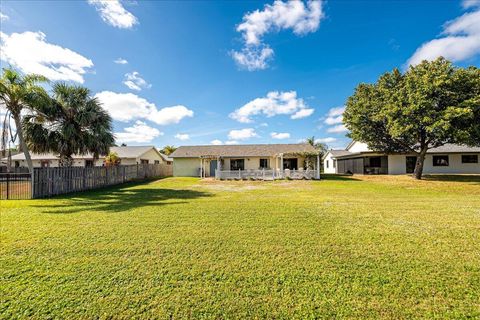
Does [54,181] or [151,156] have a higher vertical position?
[151,156]

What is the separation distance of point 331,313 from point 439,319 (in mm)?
1226

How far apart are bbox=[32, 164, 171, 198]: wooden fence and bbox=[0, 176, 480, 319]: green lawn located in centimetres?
529

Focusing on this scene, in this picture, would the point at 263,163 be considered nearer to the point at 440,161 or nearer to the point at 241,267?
the point at 440,161

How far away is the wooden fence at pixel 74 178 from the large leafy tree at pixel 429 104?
21703 mm

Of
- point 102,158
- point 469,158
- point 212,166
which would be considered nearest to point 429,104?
point 469,158

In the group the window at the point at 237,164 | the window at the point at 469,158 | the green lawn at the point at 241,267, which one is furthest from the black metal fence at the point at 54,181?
the window at the point at 469,158

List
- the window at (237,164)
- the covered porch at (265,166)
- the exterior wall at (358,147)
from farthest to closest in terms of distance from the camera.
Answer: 1. the exterior wall at (358,147)
2. the window at (237,164)
3. the covered porch at (265,166)

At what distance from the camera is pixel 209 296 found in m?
2.88

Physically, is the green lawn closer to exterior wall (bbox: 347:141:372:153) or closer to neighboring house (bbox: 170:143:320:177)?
neighboring house (bbox: 170:143:320:177)

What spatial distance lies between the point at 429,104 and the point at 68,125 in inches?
966

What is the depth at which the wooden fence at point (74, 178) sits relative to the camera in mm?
11065

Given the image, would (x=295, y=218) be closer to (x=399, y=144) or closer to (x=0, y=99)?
(x=0, y=99)

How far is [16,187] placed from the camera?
10.9 m

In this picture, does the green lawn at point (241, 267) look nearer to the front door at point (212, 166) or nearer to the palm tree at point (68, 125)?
the palm tree at point (68, 125)
